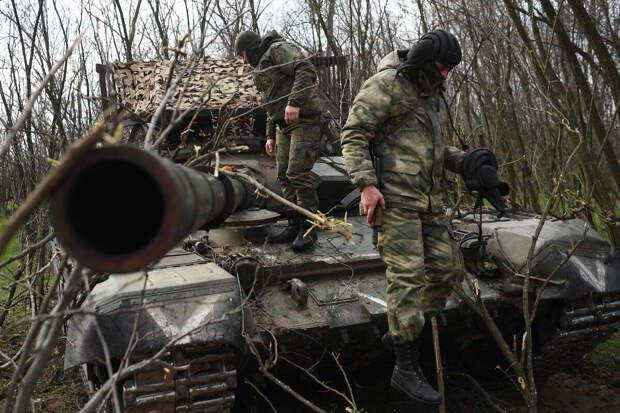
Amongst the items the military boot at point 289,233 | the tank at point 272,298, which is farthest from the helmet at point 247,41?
the military boot at point 289,233

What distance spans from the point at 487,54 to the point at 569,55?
4639 millimetres

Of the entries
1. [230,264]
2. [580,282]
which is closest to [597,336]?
[580,282]

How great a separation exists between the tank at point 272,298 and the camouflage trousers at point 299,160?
0.87ft

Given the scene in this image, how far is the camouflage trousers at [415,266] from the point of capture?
322 centimetres

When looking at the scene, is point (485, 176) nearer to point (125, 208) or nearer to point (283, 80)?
point (283, 80)

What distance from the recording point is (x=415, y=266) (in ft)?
10.6

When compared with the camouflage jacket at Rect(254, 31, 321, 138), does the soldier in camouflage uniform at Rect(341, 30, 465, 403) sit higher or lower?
lower

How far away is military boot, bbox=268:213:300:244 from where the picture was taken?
4448 mm

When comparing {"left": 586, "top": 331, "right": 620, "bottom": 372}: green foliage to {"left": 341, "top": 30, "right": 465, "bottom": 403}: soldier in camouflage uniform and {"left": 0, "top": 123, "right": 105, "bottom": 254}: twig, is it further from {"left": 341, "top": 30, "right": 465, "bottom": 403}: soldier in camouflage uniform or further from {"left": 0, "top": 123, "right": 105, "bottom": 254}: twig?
→ {"left": 0, "top": 123, "right": 105, "bottom": 254}: twig

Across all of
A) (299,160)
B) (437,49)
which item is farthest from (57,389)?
(437,49)

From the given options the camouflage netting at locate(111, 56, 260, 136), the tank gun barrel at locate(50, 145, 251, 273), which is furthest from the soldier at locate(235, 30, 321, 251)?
the tank gun barrel at locate(50, 145, 251, 273)

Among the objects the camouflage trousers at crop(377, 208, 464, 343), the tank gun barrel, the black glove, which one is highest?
the tank gun barrel

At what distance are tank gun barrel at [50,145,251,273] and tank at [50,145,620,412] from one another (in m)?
0.17

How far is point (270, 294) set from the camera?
3852 mm
